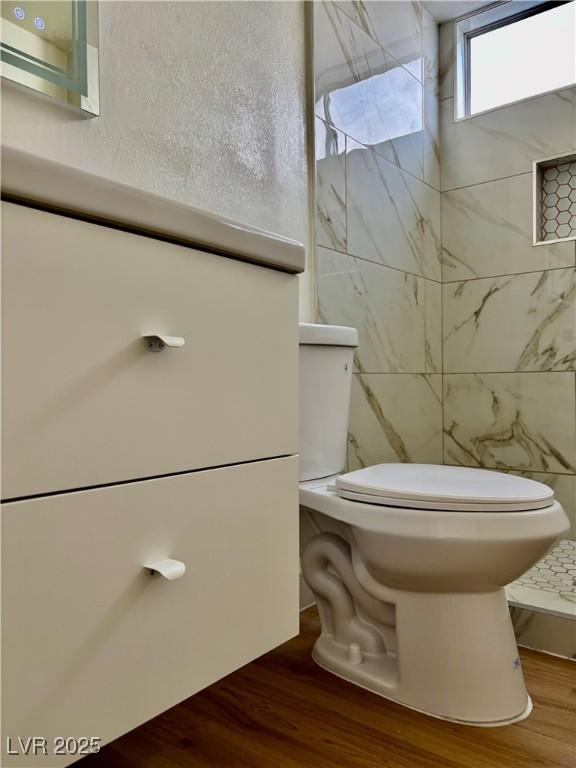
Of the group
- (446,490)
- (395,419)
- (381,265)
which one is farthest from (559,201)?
(446,490)

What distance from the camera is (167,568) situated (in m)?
0.58

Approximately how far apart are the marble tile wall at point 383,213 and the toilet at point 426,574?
51 cm

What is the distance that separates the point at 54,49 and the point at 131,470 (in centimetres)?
84

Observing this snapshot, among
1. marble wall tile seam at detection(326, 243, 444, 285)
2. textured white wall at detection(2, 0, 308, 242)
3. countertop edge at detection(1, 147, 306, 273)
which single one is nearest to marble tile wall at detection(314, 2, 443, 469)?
marble wall tile seam at detection(326, 243, 444, 285)

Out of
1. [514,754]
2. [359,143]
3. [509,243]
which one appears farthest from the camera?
[509,243]

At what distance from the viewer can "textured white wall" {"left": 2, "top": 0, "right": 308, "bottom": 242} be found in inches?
41.9

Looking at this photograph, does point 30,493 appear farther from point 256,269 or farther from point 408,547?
point 408,547

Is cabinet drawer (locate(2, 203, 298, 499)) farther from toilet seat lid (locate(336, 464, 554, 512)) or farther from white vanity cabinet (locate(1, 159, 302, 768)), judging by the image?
toilet seat lid (locate(336, 464, 554, 512))

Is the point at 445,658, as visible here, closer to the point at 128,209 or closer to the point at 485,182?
the point at 128,209

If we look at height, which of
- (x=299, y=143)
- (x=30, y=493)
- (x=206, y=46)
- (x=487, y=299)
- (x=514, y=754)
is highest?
(x=206, y=46)

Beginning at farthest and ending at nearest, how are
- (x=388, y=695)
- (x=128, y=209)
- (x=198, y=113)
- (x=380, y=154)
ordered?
(x=380, y=154) → (x=198, y=113) → (x=388, y=695) → (x=128, y=209)

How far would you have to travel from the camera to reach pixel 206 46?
1299 mm

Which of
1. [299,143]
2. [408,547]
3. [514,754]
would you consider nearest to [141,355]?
[408,547]

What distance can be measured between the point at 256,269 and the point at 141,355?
21cm
